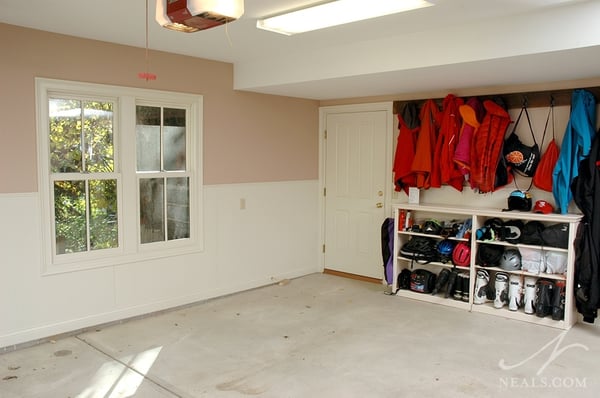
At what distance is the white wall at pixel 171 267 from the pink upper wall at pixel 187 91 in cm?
20

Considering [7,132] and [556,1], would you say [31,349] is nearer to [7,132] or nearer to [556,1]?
[7,132]

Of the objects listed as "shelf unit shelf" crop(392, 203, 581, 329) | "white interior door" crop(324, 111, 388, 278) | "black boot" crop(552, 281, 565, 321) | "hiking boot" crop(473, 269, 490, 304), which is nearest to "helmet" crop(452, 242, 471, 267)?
"shelf unit shelf" crop(392, 203, 581, 329)

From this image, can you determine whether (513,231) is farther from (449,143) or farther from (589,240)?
(449,143)

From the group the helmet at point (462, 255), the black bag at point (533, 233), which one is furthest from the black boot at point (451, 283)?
the black bag at point (533, 233)

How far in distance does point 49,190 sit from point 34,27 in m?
1.21

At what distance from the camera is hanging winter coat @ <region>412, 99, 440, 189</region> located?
4.98 meters

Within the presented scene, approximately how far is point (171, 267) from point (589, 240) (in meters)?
3.66

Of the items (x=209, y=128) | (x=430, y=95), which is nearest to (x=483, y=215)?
(x=430, y=95)

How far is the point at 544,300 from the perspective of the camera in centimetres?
424

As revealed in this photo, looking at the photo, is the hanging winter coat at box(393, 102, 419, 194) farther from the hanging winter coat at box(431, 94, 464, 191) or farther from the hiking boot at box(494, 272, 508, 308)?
the hiking boot at box(494, 272, 508, 308)

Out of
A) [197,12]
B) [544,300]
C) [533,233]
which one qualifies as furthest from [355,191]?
[197,12]

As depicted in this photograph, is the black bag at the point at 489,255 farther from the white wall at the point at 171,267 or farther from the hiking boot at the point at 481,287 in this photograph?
the white wall at the point at 171,267

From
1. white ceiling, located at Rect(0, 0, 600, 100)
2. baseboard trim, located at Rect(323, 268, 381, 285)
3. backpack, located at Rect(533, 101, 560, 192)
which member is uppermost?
white ceiling, located at Rect(0, 0, 600, 100)

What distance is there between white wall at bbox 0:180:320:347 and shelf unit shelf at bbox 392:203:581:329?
1279 mm
